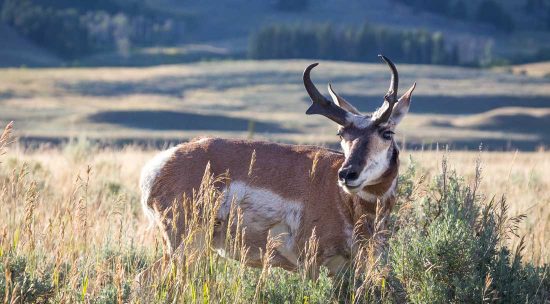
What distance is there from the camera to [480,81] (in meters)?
80.4

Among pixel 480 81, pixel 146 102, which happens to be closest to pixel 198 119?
pixel 146 102

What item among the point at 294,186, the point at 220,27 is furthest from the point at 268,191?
the point at 220,27

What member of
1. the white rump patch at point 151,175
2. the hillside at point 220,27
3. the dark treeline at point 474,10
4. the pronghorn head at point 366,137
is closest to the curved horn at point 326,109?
the pronghorn head at point 366,137

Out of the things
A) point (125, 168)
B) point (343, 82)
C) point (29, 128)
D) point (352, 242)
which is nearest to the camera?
point (352, 242)

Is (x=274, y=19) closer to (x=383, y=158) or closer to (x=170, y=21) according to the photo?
(x=170, y=21)

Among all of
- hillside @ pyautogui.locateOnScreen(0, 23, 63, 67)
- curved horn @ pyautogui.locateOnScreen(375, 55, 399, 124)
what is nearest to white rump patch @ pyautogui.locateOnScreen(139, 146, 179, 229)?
curved horn @ pyautogui.locateOnScreen(375, 55, 399, 124)

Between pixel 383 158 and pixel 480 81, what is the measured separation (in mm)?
74800

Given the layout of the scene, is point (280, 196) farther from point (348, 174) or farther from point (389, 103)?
point (389, 103)

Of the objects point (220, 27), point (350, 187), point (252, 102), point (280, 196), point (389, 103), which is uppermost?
point (220, 27)

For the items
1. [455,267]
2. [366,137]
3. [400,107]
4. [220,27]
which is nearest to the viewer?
[455,267]

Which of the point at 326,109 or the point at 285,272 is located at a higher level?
the point at 326,109

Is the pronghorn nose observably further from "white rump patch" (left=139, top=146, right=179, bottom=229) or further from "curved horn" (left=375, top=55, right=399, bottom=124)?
"white rump patch" (left=139, top=146, right=179, bottom=229)

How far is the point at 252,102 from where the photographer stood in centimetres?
7294

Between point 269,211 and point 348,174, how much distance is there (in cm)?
91
